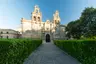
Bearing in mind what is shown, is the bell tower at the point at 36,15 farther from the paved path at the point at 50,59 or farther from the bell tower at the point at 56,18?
the paved path at the point at 50,59

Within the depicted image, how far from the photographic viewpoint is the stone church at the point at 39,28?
5675 centimetres

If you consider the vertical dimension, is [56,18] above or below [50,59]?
above

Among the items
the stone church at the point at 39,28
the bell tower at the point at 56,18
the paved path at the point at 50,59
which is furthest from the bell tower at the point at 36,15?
the paved path at the point at 50,59

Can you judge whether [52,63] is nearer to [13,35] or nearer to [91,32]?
[91,32]

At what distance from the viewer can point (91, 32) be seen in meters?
23.6

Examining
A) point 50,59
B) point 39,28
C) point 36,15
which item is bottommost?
point 50,59

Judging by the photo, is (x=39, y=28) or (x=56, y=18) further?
(x=56, y=18)

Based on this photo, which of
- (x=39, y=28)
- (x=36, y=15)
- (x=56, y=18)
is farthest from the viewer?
(x=56, y=18)

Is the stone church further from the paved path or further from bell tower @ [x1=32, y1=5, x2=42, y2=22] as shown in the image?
the paved path

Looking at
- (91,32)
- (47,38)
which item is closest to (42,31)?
(47,38)

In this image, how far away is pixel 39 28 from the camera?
5906cm

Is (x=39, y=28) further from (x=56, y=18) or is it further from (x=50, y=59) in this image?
(x=50, y=59)

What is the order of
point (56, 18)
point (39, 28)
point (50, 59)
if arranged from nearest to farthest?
point (50, 59)
point (39, 28)
point (56, 18)

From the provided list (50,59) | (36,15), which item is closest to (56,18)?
(36,15)
